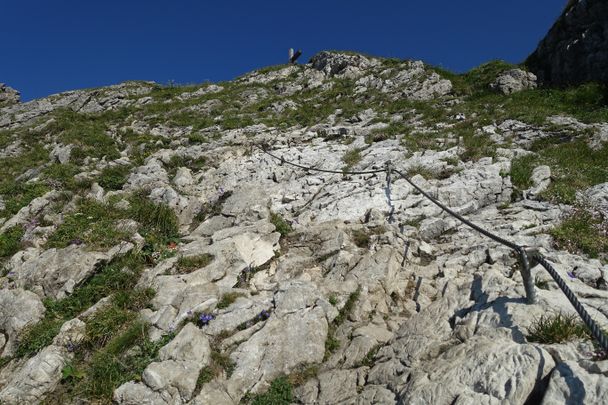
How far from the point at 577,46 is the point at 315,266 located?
19612 millimetres

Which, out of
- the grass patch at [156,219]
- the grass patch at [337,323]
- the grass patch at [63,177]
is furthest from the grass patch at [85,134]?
the grass patch at [337,323]

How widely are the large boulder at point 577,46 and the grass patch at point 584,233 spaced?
13188 millimetres

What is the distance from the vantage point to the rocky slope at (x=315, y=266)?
5.58 metres

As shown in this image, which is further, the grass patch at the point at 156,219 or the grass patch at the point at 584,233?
the grass patch at the point at 156,219

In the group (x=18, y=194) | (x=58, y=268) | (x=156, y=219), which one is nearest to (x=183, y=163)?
(x=156, y=219)

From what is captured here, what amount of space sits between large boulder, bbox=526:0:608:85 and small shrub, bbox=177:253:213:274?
20.1 meters

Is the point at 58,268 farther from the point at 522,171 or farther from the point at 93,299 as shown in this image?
the point at 522,171

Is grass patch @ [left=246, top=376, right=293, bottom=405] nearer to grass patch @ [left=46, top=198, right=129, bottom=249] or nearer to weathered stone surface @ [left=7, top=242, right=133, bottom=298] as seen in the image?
weathered stone surface @ [left=7, top=242, right=133, bottom=298]

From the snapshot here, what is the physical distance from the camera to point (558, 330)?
468 cm

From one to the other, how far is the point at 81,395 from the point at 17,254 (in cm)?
621

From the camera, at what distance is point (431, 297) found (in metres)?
7.62

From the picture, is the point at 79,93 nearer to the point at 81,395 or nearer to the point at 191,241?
the point at 191,241

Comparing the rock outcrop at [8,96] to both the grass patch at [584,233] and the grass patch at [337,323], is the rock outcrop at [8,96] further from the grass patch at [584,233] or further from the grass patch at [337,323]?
the grass patch at [584,233]

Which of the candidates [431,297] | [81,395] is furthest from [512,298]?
[81,395]
